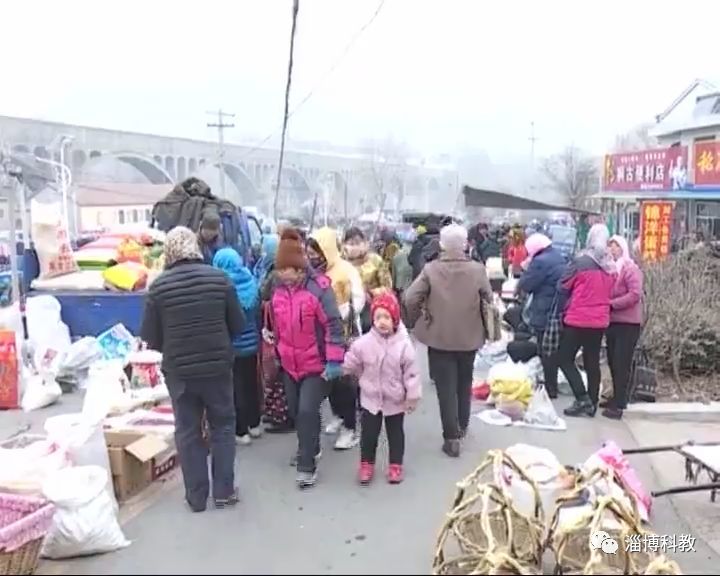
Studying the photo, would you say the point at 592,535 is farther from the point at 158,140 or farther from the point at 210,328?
the point at 158,140

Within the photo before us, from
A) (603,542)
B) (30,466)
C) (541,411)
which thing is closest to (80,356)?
(30,466)

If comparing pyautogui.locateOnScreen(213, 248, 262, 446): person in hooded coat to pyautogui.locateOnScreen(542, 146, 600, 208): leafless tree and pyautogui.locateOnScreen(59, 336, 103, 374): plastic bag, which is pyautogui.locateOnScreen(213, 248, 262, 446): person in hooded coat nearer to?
pyautogui.locateOnScreen(59, 336, 103, 374): plastic bag

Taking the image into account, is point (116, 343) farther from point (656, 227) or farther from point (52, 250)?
point (656, 227)

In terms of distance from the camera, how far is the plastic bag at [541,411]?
620 cm

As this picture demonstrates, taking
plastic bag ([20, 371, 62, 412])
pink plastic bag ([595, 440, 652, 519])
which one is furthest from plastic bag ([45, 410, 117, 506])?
pink plastic bag ([595, 440, 652, 519])

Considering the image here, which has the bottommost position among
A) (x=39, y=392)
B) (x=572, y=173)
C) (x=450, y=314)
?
(x=39, y=392)

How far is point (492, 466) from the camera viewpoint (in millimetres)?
3646

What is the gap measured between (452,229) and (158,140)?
51.3 meters

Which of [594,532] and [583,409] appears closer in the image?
[594,532]

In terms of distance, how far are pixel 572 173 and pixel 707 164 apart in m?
41.3

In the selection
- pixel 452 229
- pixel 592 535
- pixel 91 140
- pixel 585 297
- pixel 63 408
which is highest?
pixel 91 140

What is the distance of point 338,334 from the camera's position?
4.80 metres

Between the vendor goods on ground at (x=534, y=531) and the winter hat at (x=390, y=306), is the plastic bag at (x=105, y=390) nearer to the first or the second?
the winter hat at (x=390, y=306)

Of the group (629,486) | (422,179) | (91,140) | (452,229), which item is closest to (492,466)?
(629,486)
